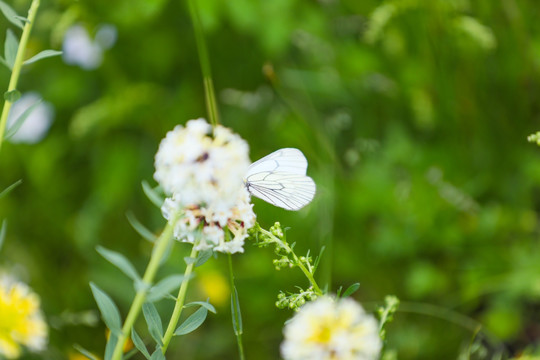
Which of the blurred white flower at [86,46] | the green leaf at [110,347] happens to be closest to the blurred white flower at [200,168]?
the green leaf at [110,347]

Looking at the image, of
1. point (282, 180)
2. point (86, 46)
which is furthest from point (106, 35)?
point (282, 180)

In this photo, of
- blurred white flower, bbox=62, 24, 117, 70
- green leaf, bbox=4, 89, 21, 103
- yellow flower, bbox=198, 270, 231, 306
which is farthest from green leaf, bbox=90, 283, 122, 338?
blurred white flower, bbox=62, 24, 117, 70

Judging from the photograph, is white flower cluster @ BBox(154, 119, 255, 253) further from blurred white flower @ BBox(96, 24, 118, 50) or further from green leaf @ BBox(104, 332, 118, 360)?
blurred white flower @ BBox(96, 24, 118, 50)

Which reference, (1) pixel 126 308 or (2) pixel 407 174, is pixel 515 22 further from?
(1) pixel 126 308

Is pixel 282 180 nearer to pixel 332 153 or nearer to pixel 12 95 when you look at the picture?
pixel 12 95

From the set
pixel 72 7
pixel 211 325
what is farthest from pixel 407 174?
pixel 72 7

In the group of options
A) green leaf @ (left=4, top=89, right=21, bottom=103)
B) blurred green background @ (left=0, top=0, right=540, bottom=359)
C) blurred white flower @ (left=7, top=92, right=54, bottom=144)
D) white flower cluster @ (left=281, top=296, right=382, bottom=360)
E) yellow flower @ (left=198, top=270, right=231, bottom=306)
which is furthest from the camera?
blurred white flower @ (left=7, top=92, right=54, bottom=144)
